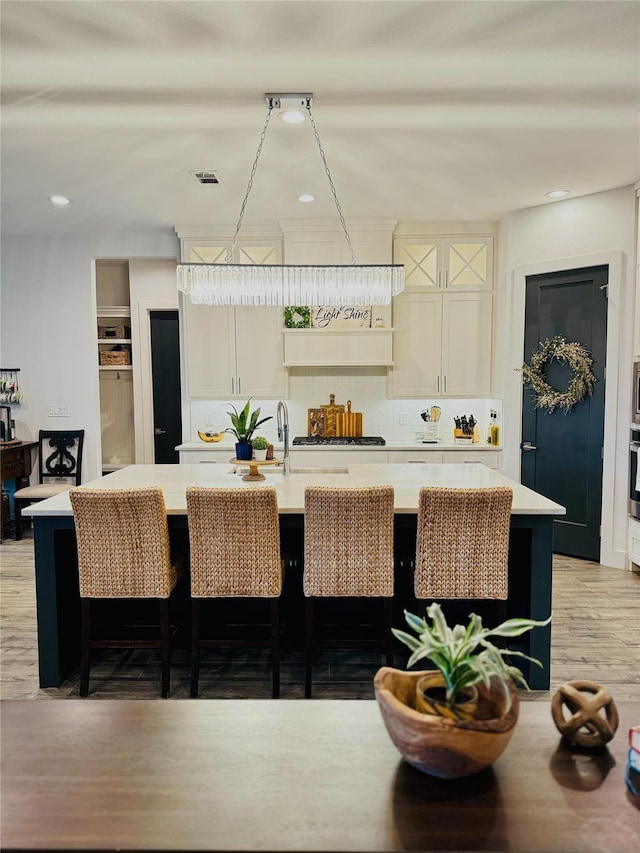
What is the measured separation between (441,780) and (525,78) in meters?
3.01

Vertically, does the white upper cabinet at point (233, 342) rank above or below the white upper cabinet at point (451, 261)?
below

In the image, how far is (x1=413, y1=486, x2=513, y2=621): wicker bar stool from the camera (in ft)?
8.40

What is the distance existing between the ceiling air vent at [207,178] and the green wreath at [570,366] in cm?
294

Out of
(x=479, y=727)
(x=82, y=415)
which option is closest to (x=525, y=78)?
→ (x=479, y=727)

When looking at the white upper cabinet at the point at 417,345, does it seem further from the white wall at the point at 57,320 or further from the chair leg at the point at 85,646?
the chair leg at the point at 85,646

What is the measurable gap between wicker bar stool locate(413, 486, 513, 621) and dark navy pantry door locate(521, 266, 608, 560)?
2549 mm

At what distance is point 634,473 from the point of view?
446cm

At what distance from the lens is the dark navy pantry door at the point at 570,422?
15.5 feet

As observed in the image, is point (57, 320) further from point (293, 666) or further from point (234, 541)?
point (293, 666)

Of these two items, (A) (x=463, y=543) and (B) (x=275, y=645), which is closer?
(A) (x=463, y=543)

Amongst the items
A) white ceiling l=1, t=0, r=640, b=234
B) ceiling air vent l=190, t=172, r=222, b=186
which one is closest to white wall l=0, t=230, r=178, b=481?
white ceiling l=1, t=0, r=640, b=234

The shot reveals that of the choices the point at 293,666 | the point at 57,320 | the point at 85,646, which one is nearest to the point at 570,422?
the point at 293,666

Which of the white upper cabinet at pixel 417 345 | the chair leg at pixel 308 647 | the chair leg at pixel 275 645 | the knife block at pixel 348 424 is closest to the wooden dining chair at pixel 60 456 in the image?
the knife block at pixel 348 424

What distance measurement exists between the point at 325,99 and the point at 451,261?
2751 millimetres
